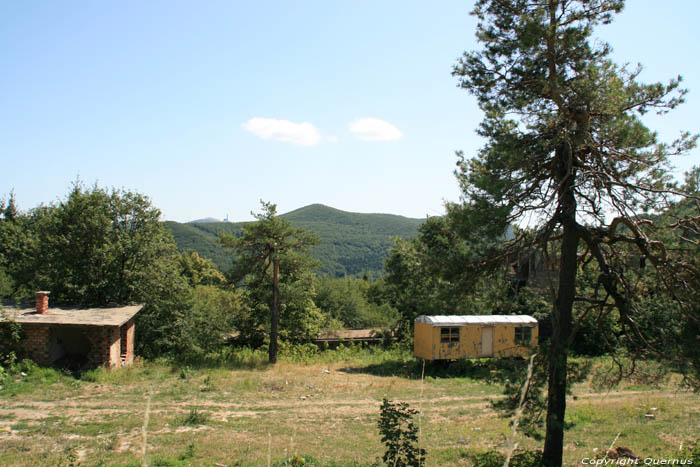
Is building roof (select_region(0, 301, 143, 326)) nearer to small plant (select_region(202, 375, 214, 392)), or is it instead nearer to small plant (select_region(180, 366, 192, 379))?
small plant (select_region(180, 366, 192, 379))

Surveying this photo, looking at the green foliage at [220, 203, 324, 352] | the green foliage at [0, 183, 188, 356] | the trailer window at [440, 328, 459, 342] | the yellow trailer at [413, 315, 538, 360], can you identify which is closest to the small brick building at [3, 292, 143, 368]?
the green foliage at [0, 183, 188, 356]

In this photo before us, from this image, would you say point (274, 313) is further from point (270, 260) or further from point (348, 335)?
point (348, 335)

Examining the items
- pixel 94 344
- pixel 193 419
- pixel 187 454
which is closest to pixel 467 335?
pixel 193 419

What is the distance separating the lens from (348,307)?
38969 millimetres

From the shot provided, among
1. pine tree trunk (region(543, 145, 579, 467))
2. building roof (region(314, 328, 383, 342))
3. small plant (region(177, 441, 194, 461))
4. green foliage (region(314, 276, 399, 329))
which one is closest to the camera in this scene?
pine tree trunk (region(543, 145, 579, 467))

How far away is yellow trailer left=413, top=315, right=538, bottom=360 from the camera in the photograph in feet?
72.1

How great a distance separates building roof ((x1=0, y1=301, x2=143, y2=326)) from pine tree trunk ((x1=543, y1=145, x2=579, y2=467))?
14.2 meters

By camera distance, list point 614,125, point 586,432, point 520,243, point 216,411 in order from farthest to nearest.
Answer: point 216,411, point 586,432, point 520,243, point 614,125

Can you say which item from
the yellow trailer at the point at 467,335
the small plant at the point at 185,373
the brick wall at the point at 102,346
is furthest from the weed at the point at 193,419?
the yellow trailer at the point at 467,335

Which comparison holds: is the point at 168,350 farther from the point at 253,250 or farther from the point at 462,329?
the point at 462,329

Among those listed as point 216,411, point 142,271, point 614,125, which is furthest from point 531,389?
point 142,271

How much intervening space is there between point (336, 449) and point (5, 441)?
248 inches

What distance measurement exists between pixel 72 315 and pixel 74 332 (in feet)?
8.21

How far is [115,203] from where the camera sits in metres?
22.4
